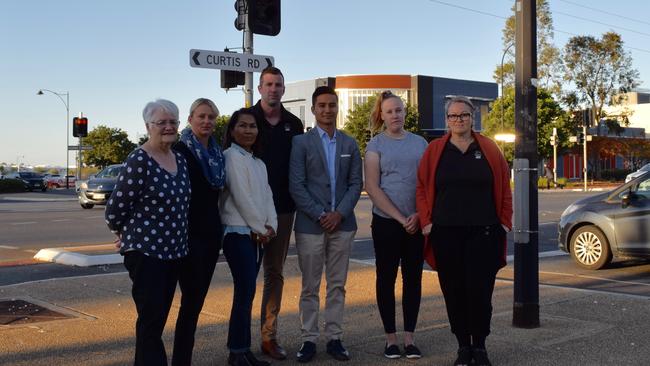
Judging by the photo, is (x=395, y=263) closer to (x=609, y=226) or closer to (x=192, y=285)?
(x=192, y=285)

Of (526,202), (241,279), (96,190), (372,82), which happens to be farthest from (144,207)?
(372,82)

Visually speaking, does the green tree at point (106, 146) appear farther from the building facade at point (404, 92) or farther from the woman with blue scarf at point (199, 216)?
the woman with blue scarf at point (199, 216)

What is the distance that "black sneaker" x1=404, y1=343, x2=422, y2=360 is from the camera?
5.48 meters

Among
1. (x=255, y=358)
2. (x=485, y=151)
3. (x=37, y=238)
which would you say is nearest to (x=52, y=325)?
(x=255, y=358)

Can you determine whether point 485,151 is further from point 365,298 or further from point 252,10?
point 252,10

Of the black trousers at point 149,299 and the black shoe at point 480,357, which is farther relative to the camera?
the black shoe at point 480,357

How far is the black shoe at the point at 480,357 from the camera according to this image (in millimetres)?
5238

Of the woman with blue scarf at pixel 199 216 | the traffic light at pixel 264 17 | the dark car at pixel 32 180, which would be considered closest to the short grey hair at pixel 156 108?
the woman with blue scarf at pixel 199 216

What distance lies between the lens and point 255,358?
5.29 metres

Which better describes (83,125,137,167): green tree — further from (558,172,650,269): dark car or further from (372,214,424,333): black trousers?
(372,214,424,333): black trousers

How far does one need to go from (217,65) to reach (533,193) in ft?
13.9

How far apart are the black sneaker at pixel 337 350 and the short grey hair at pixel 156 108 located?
214 cm

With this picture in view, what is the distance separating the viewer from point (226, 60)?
896 cm

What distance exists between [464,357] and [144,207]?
2523 mm
